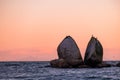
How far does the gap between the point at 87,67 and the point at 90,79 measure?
101 feet

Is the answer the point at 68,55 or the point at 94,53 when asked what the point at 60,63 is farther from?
the point at 94,53

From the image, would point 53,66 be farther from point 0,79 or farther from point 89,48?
point 0,79

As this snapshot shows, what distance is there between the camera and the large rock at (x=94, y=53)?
77750mm

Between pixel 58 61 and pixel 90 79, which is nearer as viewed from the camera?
pixel 90 79

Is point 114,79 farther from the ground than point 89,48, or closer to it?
closer to it

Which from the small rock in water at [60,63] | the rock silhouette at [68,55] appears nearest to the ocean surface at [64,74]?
the small rock in water at [60,63]

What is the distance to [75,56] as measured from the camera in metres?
78.8

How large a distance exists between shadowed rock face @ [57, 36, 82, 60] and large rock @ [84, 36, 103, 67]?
176 centimetres

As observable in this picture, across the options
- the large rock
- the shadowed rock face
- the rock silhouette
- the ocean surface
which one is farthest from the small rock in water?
the ocean surface

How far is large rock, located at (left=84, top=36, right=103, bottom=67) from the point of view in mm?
77750

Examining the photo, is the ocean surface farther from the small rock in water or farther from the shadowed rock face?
the shadowed rock face

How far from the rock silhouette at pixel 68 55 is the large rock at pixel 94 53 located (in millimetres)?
1483

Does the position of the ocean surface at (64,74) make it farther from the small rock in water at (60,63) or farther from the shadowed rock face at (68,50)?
the shadowed rock face at (68,50)

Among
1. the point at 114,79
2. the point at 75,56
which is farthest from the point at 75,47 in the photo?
the point at 114,79
